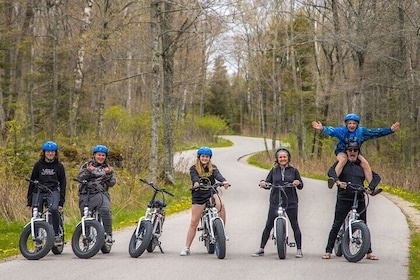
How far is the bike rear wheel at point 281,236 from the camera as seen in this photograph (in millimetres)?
10180

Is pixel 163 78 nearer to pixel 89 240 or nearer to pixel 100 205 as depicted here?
pixel 100 205

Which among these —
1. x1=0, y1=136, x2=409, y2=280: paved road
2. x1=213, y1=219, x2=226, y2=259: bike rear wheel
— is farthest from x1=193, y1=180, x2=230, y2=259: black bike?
x1=0, y1=136, x2=409, y2=280: paved road

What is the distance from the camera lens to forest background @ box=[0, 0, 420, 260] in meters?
19.9

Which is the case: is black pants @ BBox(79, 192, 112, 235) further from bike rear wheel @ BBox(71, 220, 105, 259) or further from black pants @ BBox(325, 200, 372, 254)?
black pants @ BBox(325, 200, 372, 254)

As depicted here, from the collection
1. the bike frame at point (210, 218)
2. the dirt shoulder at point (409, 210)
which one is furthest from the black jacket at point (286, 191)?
the dirt shoulder at point (409, 210)

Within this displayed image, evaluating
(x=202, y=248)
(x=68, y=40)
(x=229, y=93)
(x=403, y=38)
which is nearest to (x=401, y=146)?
(x=403, y=38)

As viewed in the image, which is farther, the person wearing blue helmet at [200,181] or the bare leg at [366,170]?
the person wearing blue helmet at [200,181]

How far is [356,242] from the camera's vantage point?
9977 millimetres

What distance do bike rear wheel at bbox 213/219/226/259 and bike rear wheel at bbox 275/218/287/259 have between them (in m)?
0.83

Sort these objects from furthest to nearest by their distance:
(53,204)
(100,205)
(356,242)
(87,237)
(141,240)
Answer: (100,205) → (53,204) → (141,240) → (87,237) → (356,242)

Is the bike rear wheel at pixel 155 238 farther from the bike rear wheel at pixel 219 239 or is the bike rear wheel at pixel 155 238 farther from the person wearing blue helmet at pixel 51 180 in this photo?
the person wearing blue helmet at pixel 51 180

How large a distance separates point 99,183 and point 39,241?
1370 mm

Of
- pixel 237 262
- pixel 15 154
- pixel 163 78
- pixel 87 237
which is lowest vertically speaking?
pixel 237 262

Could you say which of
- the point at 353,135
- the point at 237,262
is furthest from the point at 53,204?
the point at 353,135
